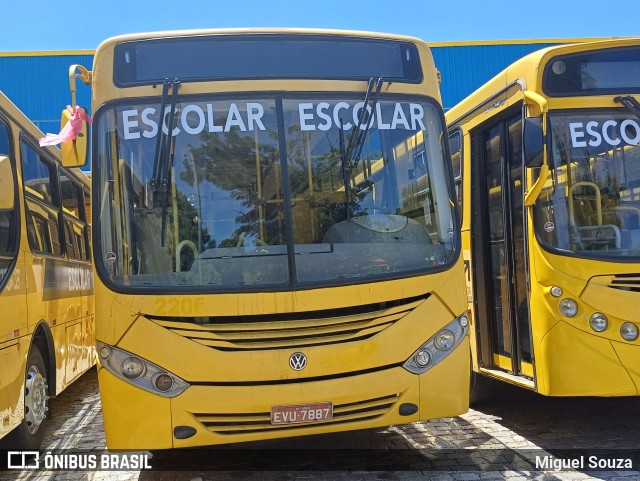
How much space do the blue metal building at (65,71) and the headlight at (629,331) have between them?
17.3 metres

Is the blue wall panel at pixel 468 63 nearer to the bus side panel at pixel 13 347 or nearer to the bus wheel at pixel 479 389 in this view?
the bus wheel at pixel 479 389

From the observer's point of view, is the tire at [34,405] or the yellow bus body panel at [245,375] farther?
the tire at [34,405]

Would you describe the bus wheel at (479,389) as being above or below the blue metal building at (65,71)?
below

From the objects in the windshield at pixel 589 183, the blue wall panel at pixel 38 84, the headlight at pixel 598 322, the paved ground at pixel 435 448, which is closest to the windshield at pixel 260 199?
the windshield at pixel 589 183

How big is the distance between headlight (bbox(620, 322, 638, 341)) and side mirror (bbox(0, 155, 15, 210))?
469cm

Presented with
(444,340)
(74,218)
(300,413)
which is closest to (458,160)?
(444,340)

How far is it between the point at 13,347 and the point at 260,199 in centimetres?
226

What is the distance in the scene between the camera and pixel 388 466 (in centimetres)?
495

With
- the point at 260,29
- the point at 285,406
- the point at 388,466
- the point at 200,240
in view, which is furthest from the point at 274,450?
the point at 260,29

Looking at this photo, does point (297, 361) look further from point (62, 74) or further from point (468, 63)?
point (62, 74)

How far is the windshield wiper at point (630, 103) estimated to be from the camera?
509 centimetres

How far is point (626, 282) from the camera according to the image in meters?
4.86

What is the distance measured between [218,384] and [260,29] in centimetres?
258

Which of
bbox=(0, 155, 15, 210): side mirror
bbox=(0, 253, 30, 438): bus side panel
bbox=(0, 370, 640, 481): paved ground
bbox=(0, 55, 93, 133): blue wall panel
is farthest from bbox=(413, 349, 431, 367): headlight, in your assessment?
bbox=(0, 55, 93, 133): blue wall panel
